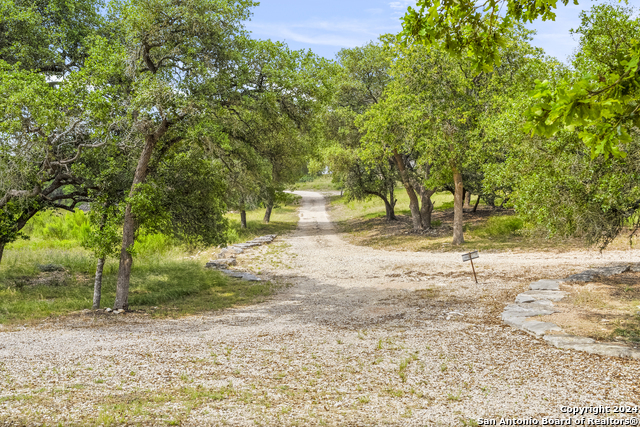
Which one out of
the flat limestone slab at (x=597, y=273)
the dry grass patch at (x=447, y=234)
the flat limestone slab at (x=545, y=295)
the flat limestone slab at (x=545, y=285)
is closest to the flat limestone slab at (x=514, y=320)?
the flat limestone slab at (x=545, y=295)

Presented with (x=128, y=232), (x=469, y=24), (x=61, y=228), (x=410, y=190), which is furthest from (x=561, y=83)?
(x=61, y=228)

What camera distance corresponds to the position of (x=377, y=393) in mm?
5457

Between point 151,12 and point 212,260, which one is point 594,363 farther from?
point 212,260

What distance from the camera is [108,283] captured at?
15008 mm

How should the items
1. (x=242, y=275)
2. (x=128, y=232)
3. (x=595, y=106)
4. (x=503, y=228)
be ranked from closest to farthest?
(x=595, y=106), (x=128, y=232), (x=242, y=275), (x=503, y=228)

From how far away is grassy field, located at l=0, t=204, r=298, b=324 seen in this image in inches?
464

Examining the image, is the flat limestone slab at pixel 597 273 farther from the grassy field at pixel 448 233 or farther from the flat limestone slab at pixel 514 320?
the flat limestone slab at pixel 514 320

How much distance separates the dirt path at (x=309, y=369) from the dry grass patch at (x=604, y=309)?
1162 millimetres

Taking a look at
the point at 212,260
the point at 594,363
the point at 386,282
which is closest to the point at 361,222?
the point at 212,260

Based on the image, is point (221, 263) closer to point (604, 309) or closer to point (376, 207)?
point (604, 309)

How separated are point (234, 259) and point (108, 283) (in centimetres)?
586

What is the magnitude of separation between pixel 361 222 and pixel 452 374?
94.2 ft

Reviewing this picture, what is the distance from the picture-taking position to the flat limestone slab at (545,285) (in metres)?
11.4

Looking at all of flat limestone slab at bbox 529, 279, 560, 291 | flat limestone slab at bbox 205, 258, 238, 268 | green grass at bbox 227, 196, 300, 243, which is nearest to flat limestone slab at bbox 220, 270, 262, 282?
flat limestone slab at bbox 205, 258, 238, 268
